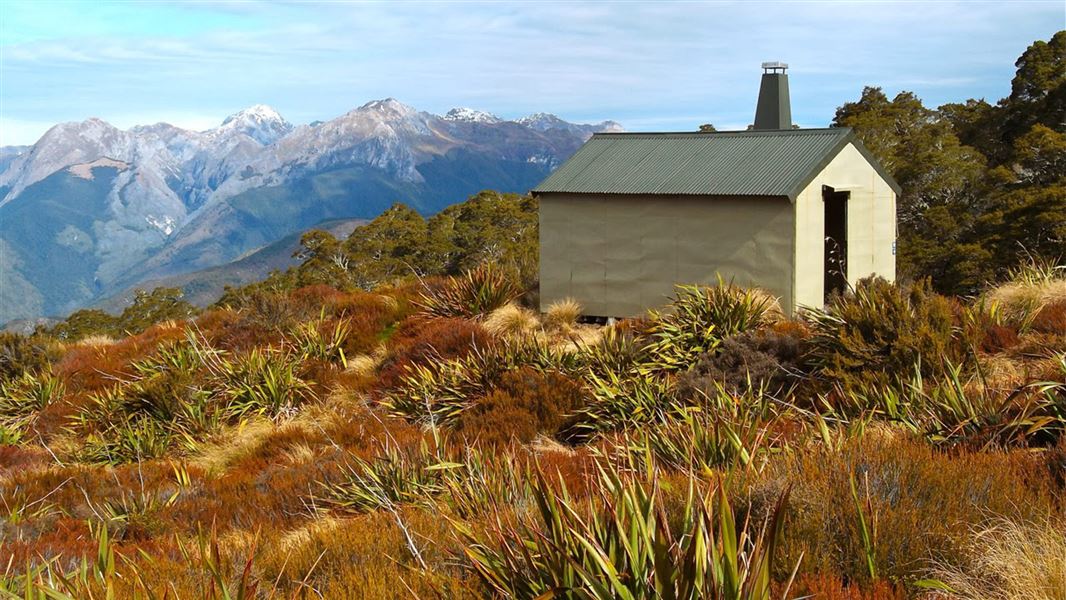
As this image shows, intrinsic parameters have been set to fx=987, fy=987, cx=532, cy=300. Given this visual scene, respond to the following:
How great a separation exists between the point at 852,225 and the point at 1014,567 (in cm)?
1187

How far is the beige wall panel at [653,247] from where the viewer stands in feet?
45.4

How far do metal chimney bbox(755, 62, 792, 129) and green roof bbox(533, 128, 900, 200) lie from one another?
1.64 metres

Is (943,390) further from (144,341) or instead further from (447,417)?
(144,341)

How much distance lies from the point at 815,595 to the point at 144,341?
16310mm

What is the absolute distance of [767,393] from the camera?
372 inches

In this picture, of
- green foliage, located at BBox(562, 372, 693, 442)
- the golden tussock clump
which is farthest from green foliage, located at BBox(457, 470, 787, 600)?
the golden tussock clump

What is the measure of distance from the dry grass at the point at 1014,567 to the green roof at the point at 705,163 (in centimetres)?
957

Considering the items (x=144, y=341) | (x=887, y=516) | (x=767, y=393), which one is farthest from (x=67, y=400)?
(x=887, y=516)

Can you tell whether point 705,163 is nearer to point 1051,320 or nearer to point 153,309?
point 1051,320

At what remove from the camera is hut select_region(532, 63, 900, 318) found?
45.6ft

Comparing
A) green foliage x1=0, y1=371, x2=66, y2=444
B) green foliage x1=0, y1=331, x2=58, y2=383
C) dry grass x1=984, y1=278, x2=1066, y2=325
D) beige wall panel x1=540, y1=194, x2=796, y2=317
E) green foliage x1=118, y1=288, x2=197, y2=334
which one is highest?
beige wall panel x1=540, y1=194, x2=796, y2=317

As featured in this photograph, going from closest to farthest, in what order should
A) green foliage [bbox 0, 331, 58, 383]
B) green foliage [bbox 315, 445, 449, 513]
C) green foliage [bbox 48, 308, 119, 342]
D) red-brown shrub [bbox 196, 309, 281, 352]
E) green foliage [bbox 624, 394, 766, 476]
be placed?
green foliage [bbox 624, 394, 766, 476] → green foliage [bbox 315, 445, 449, 513] → red-brown shrub [bbox 196, 309, 281, 352] → green foliage [bbox 0, 331, 58, 383] → green foliage [bbox 48, 308, 119, 342]

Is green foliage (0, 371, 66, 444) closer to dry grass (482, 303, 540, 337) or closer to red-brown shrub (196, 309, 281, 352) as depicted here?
red-brown shrub (196, 309, 281, 352)

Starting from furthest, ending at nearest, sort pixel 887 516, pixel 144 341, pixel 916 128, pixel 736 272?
pixel 916 128 → pixel 144 341 → pixel 736 272 → pixel 887 516
